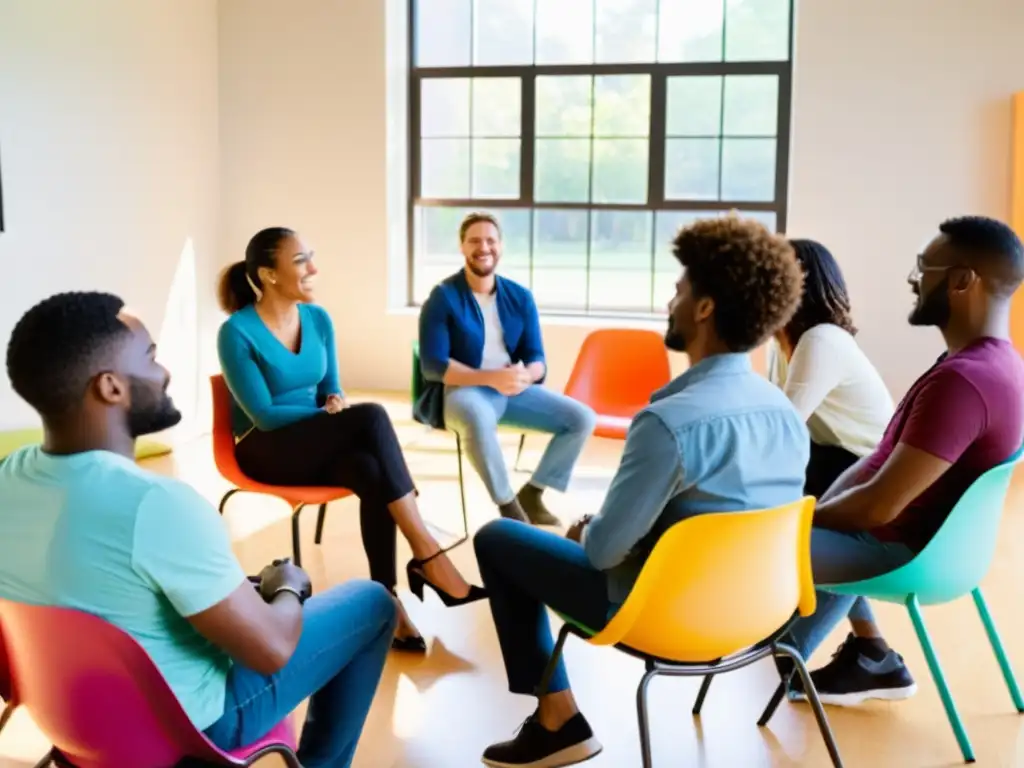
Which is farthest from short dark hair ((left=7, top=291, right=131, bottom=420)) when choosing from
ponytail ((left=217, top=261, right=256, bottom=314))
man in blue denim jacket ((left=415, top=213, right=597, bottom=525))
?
man in blue denim jacket ((left=415, top=213, right=597, bottom=525))

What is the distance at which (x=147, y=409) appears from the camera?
1746 mm

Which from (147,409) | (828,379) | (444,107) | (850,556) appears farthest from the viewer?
(444,107)

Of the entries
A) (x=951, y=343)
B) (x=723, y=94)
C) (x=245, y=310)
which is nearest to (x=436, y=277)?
(x=723, y=94)

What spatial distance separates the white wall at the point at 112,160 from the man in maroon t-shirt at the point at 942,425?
3.83 metres

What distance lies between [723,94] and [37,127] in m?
3.73

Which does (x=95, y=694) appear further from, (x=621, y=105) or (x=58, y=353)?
(x=621, y=105)

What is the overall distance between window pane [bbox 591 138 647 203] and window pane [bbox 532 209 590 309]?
20cm

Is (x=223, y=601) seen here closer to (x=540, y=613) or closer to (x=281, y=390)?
(x=540, y=613)

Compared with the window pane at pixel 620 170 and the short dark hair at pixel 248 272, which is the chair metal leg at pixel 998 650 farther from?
the window pane at pixel 620 170

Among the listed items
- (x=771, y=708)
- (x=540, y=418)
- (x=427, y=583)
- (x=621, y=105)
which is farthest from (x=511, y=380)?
(x=621, y=105)

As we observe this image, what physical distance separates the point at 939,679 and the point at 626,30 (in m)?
5.09

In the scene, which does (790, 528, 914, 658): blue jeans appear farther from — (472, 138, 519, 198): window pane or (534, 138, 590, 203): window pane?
(472, 138, 519, 198): window pane

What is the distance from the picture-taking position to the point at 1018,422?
7.84 feet

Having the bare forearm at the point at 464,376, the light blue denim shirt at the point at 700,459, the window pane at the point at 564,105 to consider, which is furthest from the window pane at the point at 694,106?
the light blue denim shirt at the point at 700,459
